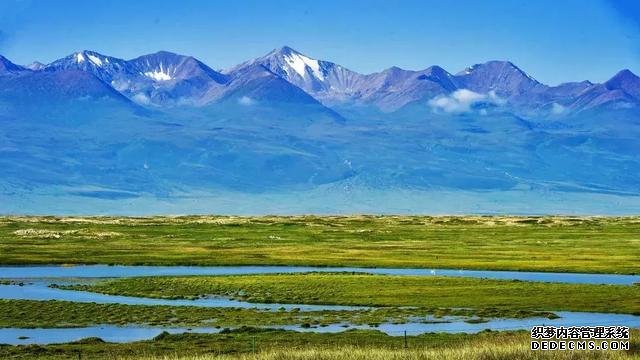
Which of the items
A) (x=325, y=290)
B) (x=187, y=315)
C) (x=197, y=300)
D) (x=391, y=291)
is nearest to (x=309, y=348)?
(x=187, y=315)

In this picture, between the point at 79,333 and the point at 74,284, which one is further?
the point at 74,284

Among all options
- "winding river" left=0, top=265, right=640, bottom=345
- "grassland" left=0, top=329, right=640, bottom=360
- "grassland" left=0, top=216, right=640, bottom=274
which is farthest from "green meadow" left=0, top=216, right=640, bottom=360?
"winding river" left=0, top=265, right=640, bottom=345

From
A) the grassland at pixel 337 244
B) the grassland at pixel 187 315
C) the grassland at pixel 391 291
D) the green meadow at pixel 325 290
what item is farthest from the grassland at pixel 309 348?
the grassland at pixel 337 244

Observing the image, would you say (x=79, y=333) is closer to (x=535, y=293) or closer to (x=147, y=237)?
(x=535, y=293)

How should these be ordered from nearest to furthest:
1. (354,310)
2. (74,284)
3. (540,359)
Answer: (540,359)
(354,310)
(74,284)

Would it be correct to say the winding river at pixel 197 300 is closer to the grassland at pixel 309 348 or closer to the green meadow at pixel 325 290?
the green meadow at pixel 325 290

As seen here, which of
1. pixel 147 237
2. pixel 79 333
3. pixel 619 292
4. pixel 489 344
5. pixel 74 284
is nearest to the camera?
pixel 489 344

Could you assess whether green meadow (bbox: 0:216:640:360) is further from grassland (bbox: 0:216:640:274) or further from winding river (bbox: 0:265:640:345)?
winding river (bbox: 0:265:640:345)

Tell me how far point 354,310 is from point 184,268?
36.4 metres

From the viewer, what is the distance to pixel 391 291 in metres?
72.6

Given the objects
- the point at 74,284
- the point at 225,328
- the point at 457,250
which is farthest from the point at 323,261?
the point at 225,328

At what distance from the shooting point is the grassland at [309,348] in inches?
1623

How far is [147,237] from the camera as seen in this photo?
143m

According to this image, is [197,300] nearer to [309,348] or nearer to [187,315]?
[187,315]
